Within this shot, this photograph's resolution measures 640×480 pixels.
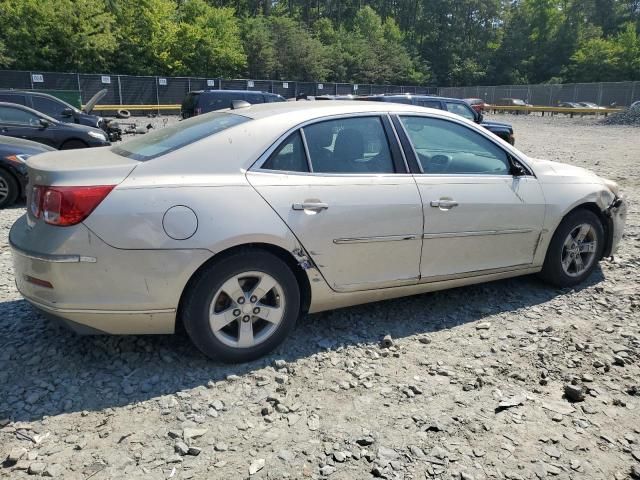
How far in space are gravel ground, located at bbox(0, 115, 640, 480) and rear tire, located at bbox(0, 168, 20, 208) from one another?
385 cm

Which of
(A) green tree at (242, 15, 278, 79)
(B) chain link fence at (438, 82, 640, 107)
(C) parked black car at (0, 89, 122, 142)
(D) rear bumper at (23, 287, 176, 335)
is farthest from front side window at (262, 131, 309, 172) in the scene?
(B) chain link fence at (438, 82, 640, 107)

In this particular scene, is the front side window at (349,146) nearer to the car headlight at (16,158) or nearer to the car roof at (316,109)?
the car roof at (316,109)

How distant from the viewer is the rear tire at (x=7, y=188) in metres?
7.37

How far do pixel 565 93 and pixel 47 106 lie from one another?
2037 inches

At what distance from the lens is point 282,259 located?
10.9 feet

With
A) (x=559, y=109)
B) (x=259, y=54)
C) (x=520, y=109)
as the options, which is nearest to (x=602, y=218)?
(x=559, y=109)

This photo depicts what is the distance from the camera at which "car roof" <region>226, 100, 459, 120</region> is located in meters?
3.59

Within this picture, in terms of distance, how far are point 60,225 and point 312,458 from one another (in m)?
1.80

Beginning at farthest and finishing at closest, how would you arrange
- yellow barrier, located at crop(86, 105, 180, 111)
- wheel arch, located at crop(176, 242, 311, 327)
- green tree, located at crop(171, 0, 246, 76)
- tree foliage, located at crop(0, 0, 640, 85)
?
1. green tree, located at crop(171, 0, 246, 76)
2. tree foliage, located at crop(0, 0, 640, 85)
3. yellow barrier, located at crop(86, 105, 180, 111)
4. wheel arch, located at crop(176, 242, 311, 327)

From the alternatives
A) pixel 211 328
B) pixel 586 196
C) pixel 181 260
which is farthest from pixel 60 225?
pixel 586 196

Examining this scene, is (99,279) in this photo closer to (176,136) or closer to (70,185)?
(70,185)

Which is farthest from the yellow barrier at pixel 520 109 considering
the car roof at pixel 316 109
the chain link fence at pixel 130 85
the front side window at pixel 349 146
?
the front side window at pixel 349 146

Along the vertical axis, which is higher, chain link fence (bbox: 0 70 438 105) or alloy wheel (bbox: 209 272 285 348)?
chain link fence (bbox: 0 70 438 105)

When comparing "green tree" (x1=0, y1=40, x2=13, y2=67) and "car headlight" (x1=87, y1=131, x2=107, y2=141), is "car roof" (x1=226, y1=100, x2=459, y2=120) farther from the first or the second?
"green tree" (x1=0, y1=40, x2=13, y2=67)
